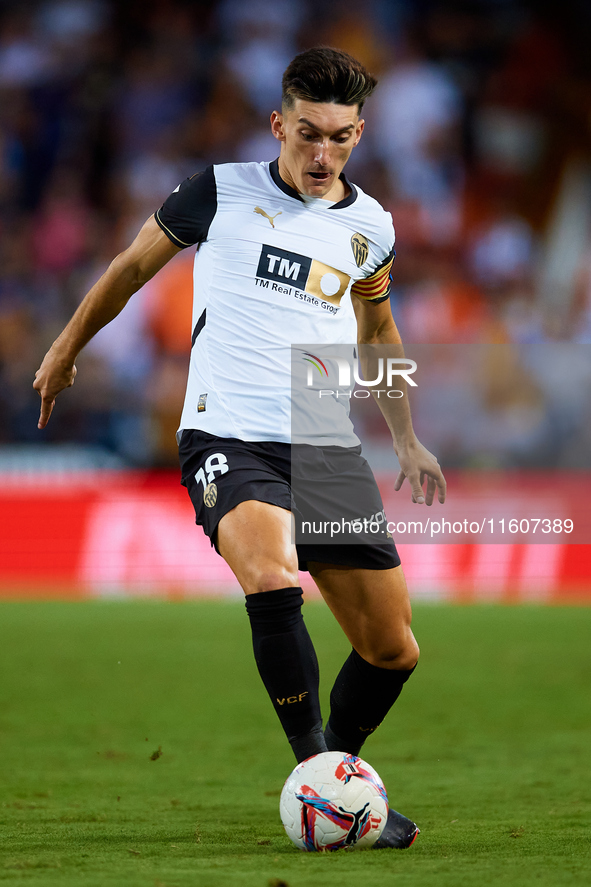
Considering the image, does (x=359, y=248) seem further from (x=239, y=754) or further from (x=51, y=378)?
(x=239, y=754)

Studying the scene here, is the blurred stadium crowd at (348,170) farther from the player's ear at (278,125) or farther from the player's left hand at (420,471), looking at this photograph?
the player's ear at (278,125)

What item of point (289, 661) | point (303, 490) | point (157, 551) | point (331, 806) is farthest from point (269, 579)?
point (157, 551)

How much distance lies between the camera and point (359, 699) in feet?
13.1

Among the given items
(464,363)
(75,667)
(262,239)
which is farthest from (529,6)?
(262,239)

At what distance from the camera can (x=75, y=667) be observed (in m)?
7.43

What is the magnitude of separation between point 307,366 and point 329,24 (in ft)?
36.0

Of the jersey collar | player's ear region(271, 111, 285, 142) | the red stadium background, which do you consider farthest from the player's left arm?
the red stadium background

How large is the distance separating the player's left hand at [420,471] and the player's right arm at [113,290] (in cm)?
116

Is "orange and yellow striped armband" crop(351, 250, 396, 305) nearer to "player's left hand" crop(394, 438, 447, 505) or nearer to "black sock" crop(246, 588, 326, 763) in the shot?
"player's left hand" crop(394, 438, 447, 505)

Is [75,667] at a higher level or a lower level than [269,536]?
lower

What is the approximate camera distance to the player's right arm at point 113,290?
3863mm

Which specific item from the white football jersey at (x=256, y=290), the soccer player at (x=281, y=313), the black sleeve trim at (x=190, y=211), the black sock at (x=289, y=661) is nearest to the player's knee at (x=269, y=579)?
the black sock at (x=289, y=661)

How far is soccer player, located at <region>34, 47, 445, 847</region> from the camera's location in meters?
3.76

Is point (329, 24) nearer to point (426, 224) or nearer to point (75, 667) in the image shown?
point (426, 224)
